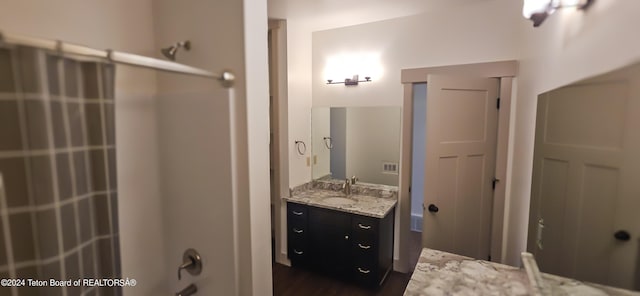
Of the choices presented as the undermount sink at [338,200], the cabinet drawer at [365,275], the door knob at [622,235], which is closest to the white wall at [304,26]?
the undermount sink at [338,200]

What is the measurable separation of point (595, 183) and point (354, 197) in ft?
6.85

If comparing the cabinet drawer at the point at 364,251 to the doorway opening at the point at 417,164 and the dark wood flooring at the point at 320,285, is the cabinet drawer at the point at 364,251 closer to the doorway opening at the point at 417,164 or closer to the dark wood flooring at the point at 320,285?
the dark wood flooring at the point at 320,285

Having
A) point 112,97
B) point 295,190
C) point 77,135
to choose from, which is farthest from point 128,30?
point 295,190

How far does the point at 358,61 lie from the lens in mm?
2779

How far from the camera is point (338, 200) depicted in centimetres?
273

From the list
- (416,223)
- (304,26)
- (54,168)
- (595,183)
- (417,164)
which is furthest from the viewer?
(416,223)

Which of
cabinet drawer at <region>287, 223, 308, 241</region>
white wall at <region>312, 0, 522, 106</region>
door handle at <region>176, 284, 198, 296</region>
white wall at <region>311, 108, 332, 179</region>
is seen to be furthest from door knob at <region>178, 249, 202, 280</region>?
white wall at <region>312, 0, 522, 106</region>

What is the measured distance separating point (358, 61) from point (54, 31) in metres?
2.33

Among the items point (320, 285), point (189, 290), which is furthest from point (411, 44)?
point (189, 290)

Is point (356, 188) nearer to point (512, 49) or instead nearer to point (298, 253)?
point (298, 253)

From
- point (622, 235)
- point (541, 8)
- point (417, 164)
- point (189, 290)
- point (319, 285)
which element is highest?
point (541, 8)

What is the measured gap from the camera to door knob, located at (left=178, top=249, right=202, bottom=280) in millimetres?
1246

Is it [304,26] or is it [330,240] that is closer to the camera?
[330,240]

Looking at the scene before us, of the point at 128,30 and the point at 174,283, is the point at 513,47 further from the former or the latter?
the point at 174,283
